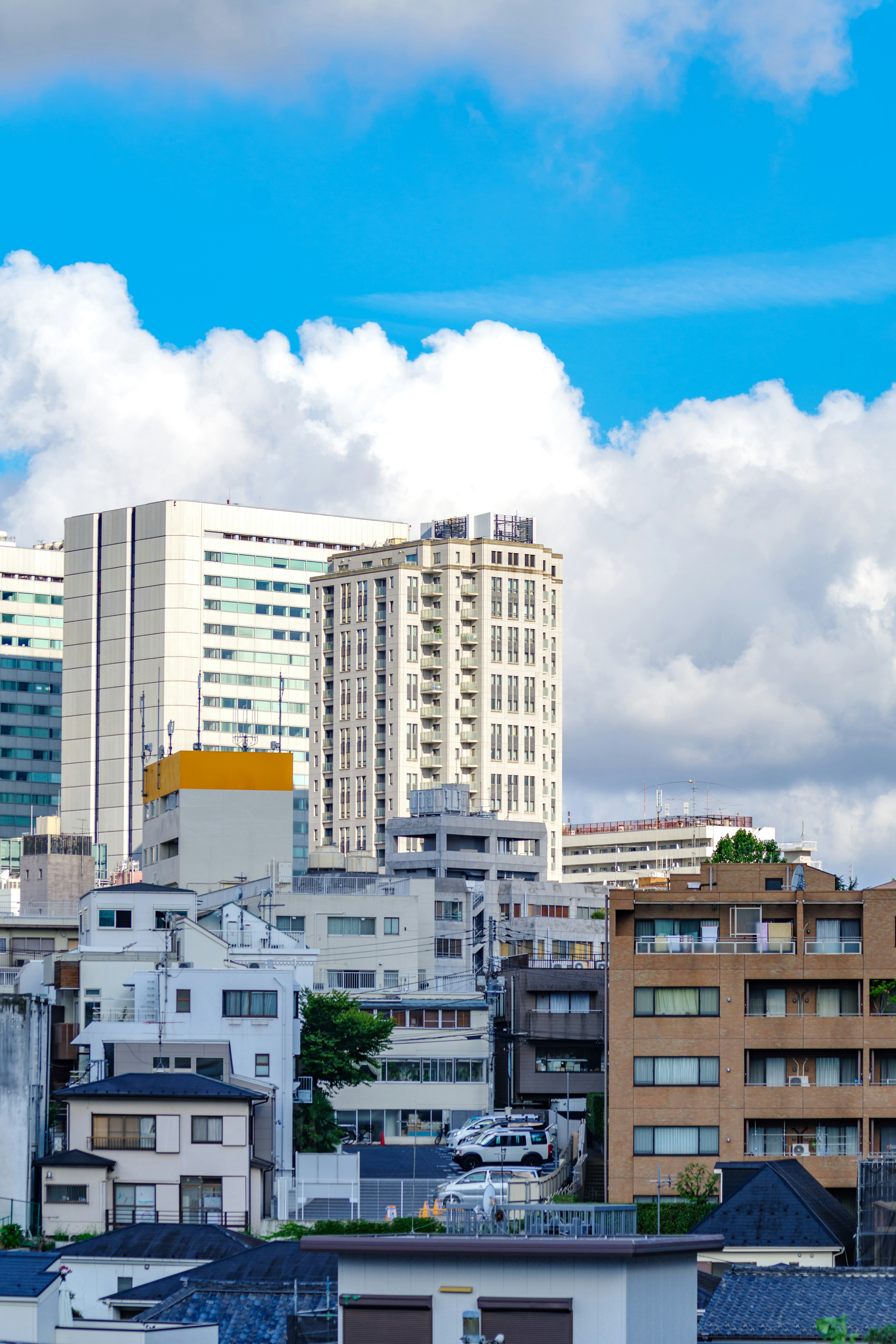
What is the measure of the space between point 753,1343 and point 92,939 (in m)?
56.6

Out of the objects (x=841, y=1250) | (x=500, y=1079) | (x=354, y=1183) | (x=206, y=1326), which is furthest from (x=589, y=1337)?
(x=500, y=1079)

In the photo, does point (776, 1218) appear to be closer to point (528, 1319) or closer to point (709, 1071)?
point (709, 1071)

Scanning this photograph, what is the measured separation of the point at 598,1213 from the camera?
3822 centimetres

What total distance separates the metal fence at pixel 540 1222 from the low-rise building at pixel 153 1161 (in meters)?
42.0

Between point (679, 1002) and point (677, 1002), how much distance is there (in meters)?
0.10

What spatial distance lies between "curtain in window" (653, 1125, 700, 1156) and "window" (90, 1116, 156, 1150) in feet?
63.6

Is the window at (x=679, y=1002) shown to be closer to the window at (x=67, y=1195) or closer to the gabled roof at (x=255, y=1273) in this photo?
the window at (x=67, y=1195)

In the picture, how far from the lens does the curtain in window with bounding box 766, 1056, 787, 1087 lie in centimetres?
8306

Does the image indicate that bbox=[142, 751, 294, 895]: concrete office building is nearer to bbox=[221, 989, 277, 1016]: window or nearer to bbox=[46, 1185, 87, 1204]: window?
bbox=[221, 989, 277, 1016]: window

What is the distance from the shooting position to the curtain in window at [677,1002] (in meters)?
83.1

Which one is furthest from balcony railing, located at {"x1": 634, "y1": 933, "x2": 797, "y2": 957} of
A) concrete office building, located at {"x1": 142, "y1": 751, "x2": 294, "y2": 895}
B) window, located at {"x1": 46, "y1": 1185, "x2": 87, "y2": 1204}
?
concrete office building, located at {"x1": 142, "y1": 751, "x2": 294, "y2": 895}

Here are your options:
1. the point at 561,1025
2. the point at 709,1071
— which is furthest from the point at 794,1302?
the point at 561,1025

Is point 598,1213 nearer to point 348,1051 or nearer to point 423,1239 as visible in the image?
point 423,1239

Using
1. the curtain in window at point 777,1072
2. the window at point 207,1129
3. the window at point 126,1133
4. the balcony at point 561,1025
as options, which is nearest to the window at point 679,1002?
the curtain in window at point 777,1072
